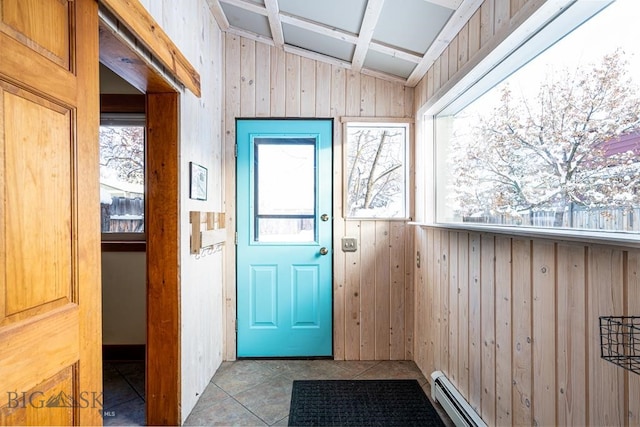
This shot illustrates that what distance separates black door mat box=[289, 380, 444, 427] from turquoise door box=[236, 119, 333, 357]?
48cm

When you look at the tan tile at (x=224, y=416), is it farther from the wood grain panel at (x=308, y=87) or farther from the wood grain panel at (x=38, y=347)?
the wood grain panel at (x=308, y=87)

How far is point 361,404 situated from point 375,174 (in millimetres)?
1741

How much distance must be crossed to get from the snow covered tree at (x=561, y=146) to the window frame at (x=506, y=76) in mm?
127

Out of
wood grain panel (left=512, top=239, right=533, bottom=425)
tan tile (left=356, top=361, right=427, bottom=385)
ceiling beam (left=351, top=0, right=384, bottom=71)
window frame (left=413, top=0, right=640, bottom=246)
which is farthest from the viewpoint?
tan tile (left=356, top=361, right=427, bottom=385)

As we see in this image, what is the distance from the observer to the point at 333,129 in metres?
2.70

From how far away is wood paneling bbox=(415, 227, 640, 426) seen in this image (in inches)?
38.3

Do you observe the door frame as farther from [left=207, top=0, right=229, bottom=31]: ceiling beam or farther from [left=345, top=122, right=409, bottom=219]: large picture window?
[left=345, top=122, right=409, bottom=219]: large picture window

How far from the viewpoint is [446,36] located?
197cm

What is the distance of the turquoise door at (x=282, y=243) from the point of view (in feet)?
8.80

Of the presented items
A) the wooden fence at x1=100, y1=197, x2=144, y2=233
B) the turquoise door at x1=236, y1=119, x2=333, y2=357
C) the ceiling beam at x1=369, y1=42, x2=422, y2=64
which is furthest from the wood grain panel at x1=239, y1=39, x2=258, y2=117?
the wooden fence at x1=100, y1=197, x2=144, y2=233

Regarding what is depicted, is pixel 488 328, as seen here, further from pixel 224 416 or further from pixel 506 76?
pixel 224 416

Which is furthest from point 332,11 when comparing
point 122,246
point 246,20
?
point 122,246

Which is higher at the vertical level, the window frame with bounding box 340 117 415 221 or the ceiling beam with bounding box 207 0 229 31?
the ceiling beam with bounding box 207 0 229 31

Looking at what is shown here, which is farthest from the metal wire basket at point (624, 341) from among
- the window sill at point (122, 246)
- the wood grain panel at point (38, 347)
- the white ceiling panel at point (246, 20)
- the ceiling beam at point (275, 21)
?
the window sill at point (122, 246)
